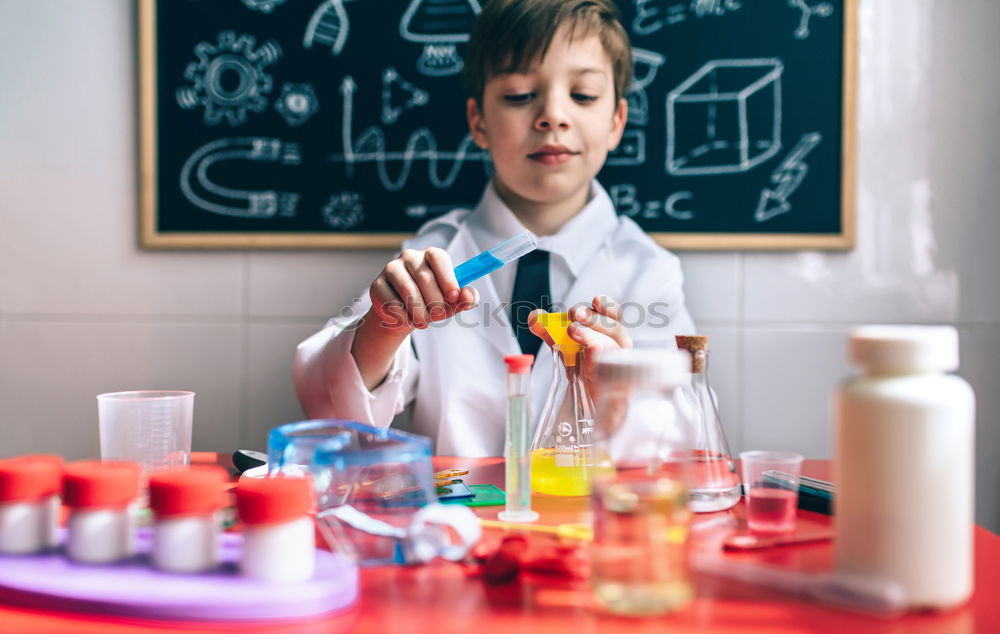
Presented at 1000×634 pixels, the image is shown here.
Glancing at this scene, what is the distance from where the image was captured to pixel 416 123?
1674 mm

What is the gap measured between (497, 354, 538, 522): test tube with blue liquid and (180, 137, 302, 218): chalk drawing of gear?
3.64 feet

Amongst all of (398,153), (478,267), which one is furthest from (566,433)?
(398,153)

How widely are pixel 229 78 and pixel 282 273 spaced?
1.46 feet

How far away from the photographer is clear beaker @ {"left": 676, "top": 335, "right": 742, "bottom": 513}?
79cm

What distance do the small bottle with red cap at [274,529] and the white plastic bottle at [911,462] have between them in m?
0.39

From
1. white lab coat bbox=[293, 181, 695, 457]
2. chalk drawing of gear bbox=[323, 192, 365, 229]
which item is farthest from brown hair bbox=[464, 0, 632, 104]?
chalk drawing of gear bbox=[323, 192, 365, 229]

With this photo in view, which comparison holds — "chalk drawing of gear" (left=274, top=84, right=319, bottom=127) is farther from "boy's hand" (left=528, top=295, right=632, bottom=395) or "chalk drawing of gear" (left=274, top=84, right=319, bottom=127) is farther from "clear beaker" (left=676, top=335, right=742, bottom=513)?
"clear beaker" (left=676, top=335, right=742, bottom=513)

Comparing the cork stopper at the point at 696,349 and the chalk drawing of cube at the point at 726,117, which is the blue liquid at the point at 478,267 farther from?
the chalk drawing of cube at the point at 726,117

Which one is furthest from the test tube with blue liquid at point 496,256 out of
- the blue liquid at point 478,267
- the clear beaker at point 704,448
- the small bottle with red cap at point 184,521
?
the small bottle with red cap at point 184,521

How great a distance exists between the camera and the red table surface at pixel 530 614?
511mm

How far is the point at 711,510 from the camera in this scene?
79 cm

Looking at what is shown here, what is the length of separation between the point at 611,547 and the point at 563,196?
3.53ft

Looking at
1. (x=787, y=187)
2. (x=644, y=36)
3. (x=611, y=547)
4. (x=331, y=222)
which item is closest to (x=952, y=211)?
(x=787, y=187)

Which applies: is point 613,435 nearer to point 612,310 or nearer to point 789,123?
point 612,310
